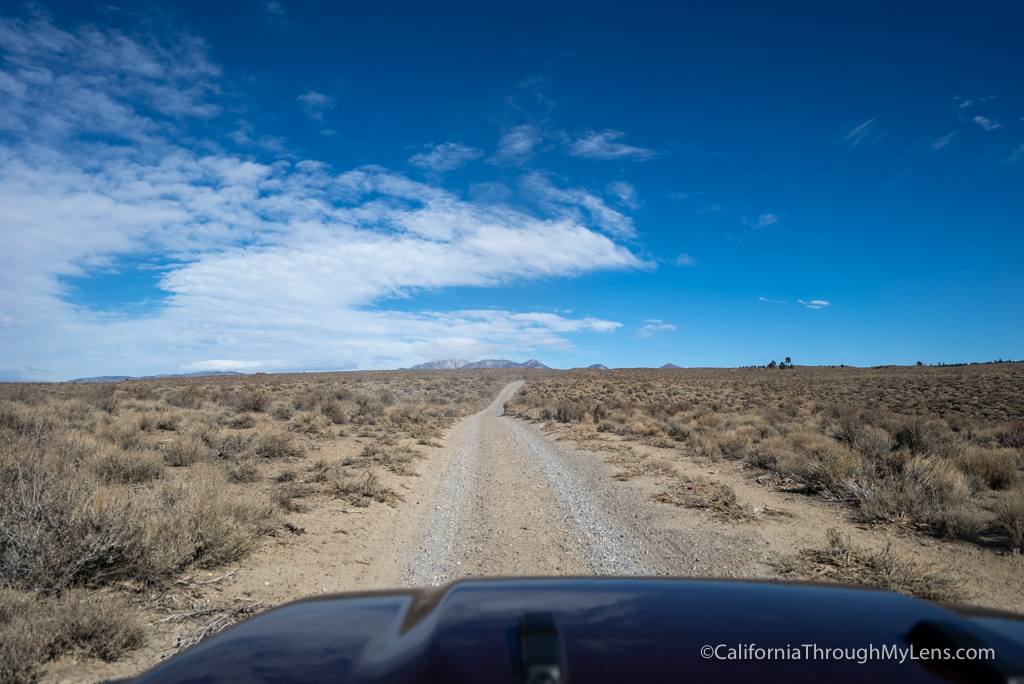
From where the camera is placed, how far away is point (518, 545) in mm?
7379

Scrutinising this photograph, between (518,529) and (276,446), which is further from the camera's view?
(276,446)

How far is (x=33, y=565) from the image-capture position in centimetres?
459

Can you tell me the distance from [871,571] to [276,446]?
12.2 m

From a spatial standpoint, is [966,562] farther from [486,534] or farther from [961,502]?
[486,534]

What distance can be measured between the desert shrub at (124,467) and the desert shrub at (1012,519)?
13941mm

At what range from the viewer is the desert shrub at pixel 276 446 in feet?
39.6

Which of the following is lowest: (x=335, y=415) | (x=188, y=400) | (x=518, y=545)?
(x=518, y=545)

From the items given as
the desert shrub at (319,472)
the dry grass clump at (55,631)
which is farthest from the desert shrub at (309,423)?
the dry grass clump at (55,631)

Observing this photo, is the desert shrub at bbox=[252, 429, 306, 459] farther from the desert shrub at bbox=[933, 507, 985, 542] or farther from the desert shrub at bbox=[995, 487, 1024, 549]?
the desert shrub at bbox=[995, 487, 1024, 549]

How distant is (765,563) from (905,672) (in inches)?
246

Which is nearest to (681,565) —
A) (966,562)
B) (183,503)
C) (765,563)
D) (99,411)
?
(765,563)

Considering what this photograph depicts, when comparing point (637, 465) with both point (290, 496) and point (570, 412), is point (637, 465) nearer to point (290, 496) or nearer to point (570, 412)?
point (290, 496)

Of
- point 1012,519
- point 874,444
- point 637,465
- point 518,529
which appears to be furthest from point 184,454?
point 874,444

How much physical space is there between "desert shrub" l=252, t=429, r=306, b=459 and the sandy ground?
11.1 ft
